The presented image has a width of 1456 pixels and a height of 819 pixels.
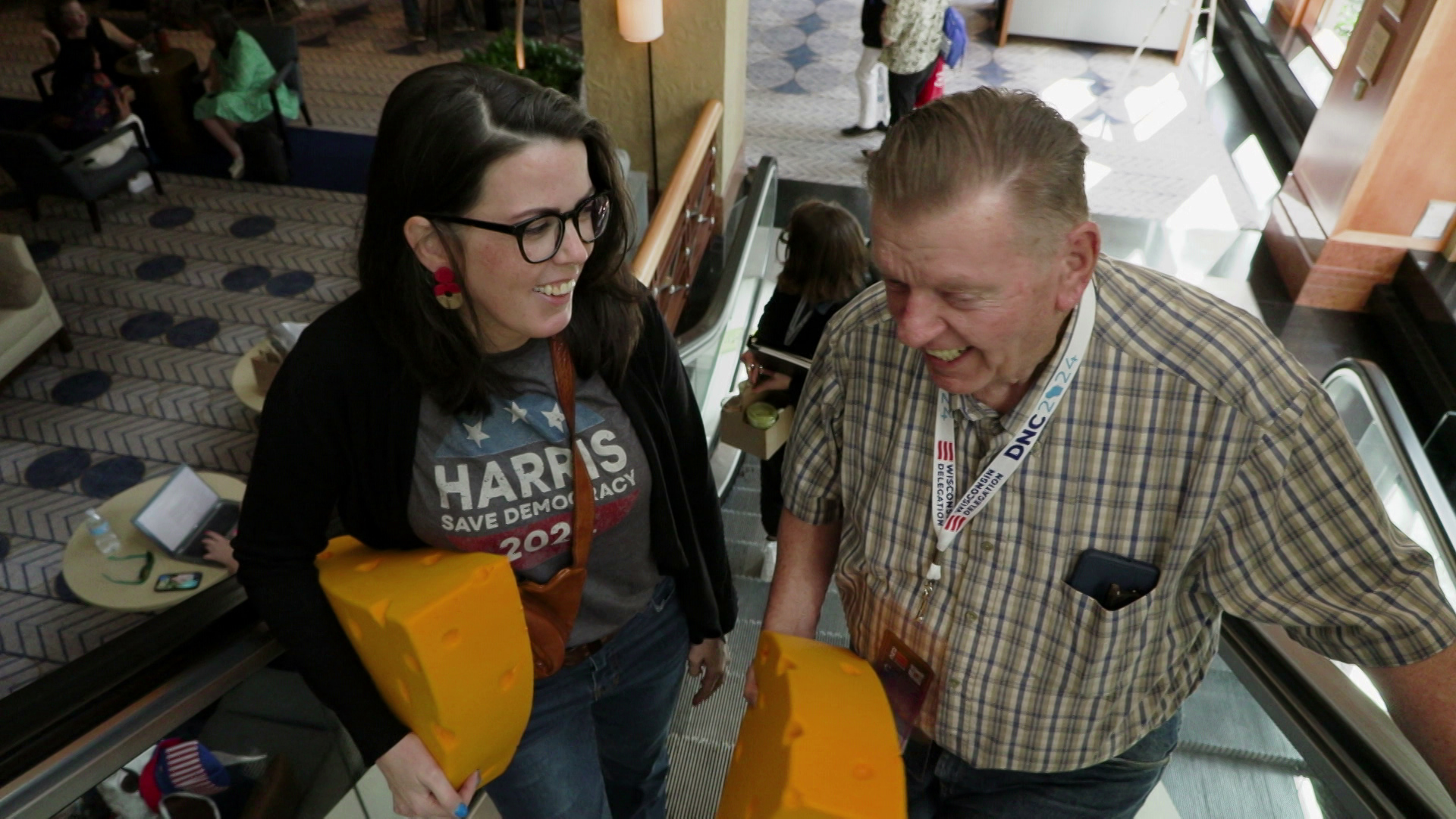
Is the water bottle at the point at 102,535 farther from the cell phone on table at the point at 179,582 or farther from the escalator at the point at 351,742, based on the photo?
the escalator at the point at 351,742

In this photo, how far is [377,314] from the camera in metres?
1.55

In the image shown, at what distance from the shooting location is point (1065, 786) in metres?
1.67

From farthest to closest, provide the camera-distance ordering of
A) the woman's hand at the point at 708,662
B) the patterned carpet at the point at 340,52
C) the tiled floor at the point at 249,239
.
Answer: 1. the patterned carpet at the point at 340,52
2. the tiled floor at the point at 249,239
3. the woman's hand at the point at 708,662

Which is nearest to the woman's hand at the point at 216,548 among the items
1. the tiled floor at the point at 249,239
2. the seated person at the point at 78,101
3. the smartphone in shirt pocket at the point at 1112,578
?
the tiled floor at the point at 249,239

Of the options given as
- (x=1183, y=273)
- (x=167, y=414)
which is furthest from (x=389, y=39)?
(x=1183, y=273)

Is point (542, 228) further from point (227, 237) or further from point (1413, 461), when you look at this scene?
point (227, 237)

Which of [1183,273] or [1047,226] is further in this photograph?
[1183,273]

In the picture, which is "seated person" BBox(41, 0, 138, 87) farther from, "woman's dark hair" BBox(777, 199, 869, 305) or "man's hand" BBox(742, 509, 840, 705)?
"man's hand" BBox(742, 509, 840, 705)

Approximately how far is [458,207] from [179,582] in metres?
4.15

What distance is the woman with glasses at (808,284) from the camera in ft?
11.2

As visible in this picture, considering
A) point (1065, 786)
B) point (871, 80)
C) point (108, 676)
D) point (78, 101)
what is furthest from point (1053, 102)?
point (108, 676)

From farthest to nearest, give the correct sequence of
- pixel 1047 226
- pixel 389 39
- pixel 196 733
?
pixel 389 39, pixel 196 733, pixel 1047 226

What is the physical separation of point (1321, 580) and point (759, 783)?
830 mm

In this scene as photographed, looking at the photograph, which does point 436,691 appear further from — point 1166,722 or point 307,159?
point 307,159
